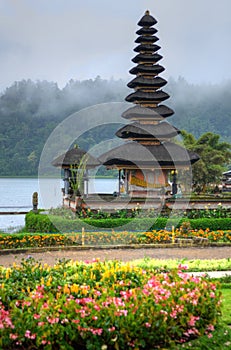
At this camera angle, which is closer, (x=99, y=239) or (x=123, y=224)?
(x=99, y=239)

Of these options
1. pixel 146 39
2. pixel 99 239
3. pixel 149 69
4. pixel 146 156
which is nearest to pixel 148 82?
pixel 149 69

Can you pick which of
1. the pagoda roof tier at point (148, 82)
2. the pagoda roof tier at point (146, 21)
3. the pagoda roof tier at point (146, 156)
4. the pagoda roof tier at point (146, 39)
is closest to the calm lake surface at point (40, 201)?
the pagoda roof tier at point (146, 156)

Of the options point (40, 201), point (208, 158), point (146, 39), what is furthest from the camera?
point (40, 201)

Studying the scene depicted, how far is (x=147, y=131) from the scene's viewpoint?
30.8 metres

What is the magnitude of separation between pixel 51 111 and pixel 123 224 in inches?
1552

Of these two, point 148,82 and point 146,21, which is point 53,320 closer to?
point 148,82

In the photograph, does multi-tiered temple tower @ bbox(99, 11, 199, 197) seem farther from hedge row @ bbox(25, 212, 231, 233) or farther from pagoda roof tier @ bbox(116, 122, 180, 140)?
hedge row @ bbox(25, 212, 231, 233)

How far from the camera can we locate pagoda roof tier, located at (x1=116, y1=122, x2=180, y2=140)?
101ft

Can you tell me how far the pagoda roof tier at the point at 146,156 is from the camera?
29.8 m

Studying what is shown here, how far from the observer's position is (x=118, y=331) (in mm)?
7055

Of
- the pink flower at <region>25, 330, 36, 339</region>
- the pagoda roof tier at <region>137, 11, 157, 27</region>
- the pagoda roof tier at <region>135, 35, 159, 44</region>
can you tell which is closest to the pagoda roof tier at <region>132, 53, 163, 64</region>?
the pagoda roof tier at <region>135, 35, 159, 44</region>

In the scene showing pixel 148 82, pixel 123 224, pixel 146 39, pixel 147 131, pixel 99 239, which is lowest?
pixel 99 239

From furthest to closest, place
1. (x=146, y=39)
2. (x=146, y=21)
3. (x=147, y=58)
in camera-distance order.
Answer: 1. (x=146, y=21)
2. (x=146, y=39)
3. (x=147, y=58)

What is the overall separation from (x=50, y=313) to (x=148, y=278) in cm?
197
